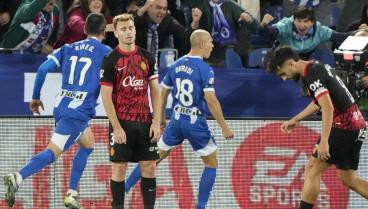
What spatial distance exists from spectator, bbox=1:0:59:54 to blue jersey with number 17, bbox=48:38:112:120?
1.46 m

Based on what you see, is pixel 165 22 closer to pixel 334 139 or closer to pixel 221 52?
pixel 221 52

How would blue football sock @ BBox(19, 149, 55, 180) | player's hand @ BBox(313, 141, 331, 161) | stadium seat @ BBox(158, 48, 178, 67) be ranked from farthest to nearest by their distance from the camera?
stadium seat @ BBox(158, 48, 178, 67) < blue football sock @ BBox(19, 149, 55, 180) < player's hand @ BBox(313, 141, 331, 161)

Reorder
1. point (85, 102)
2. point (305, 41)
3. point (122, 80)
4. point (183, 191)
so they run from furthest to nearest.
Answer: point (305, 41) < point (183, 191) < point (85, 102) < point (122, 80)

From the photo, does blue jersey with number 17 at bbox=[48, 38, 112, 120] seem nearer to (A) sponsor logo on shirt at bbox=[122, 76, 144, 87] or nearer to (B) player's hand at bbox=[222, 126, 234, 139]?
(A) sponsor logo on shirt at bbox=[122, 76, 144, 87]

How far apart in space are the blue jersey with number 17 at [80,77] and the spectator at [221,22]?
7.27 feet

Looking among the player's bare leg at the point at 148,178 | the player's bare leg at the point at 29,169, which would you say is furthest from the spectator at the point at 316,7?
the player's bare leg at the point at 29,169

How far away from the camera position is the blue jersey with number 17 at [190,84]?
9289 millimetres

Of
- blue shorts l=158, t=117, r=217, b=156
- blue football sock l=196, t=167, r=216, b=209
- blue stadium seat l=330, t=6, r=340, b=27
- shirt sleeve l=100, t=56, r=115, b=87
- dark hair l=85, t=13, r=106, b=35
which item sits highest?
dark hair l=85, t=13, r=106, b=35

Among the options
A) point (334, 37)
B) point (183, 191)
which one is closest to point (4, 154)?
point (183, 191)

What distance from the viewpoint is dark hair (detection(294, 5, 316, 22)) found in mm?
10938

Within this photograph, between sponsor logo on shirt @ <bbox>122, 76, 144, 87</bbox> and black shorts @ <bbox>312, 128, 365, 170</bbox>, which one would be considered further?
black shorts @ <bbox>312, 128, 365, 170</bbox>

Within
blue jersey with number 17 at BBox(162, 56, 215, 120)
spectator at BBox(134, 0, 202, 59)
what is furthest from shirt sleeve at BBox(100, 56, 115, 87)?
spectator at BBox(134, 0, 202, 59)

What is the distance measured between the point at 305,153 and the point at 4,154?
143 inches

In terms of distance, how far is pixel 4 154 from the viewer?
998cm
